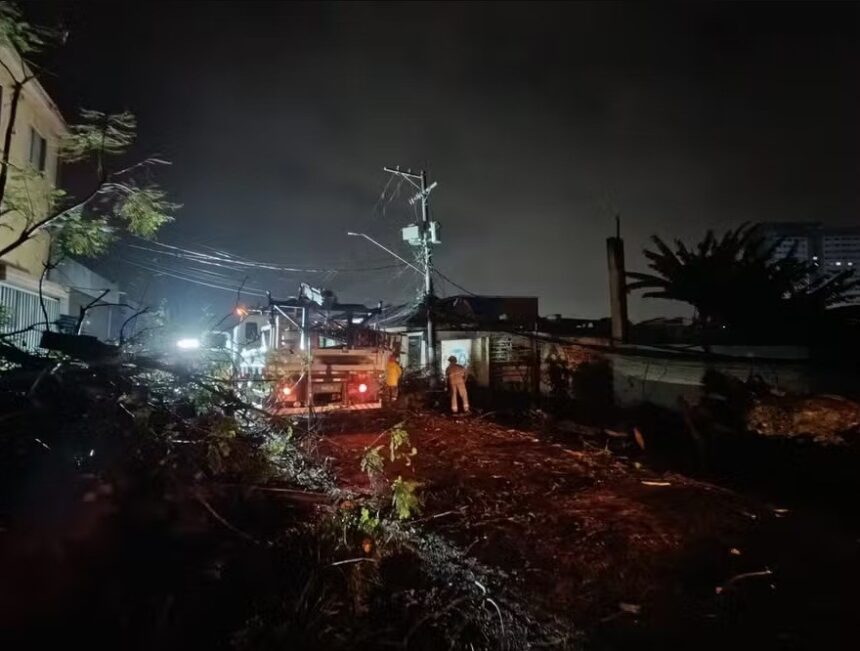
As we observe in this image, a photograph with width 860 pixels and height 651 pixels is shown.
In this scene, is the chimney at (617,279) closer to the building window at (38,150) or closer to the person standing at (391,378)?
the person standing at (391,378)

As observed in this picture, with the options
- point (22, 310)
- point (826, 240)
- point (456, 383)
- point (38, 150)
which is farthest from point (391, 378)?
point (826, 240)

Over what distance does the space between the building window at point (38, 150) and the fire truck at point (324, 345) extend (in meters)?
4.72

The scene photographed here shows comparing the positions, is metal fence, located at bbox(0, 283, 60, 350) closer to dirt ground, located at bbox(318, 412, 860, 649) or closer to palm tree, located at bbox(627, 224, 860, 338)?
dirt ground, located at bbox(318, 412, 860, 649)

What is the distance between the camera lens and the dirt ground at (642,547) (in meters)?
4.66

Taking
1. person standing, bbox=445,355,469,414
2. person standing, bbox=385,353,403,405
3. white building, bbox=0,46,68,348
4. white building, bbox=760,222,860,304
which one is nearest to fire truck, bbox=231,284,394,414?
person standing, bbox=385,353,403,405

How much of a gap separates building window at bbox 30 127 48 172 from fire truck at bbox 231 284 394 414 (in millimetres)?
4722

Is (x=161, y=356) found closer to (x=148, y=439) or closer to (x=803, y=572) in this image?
(x=148, y=439)

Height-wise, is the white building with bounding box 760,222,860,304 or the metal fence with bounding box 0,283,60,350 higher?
the white building with bounding box 760,222,860,304

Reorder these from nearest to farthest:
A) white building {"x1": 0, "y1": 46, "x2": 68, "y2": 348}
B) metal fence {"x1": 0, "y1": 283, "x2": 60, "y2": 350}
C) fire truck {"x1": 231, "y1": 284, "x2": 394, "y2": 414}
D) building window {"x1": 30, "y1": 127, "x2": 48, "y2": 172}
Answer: white building {"x1": 0, "y1": 46, "x2": 68, "y2": 348} → metal fence {"x1": 0, "y1": 283, "x2": 60, "y2": 350} → building window {"x1": 30, "y1": 127, "x2": 48, "y2": 172} → fire truck {"x1": 231, "y1": 284, "x2": 394, "y2": 414}

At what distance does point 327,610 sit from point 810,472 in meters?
8.43

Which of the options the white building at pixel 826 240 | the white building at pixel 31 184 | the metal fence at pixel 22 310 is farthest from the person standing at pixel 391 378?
the white building at pixel 826 240

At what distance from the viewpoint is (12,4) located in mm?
5711

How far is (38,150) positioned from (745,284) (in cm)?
1857

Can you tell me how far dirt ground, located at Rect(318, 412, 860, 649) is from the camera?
15.3ft
